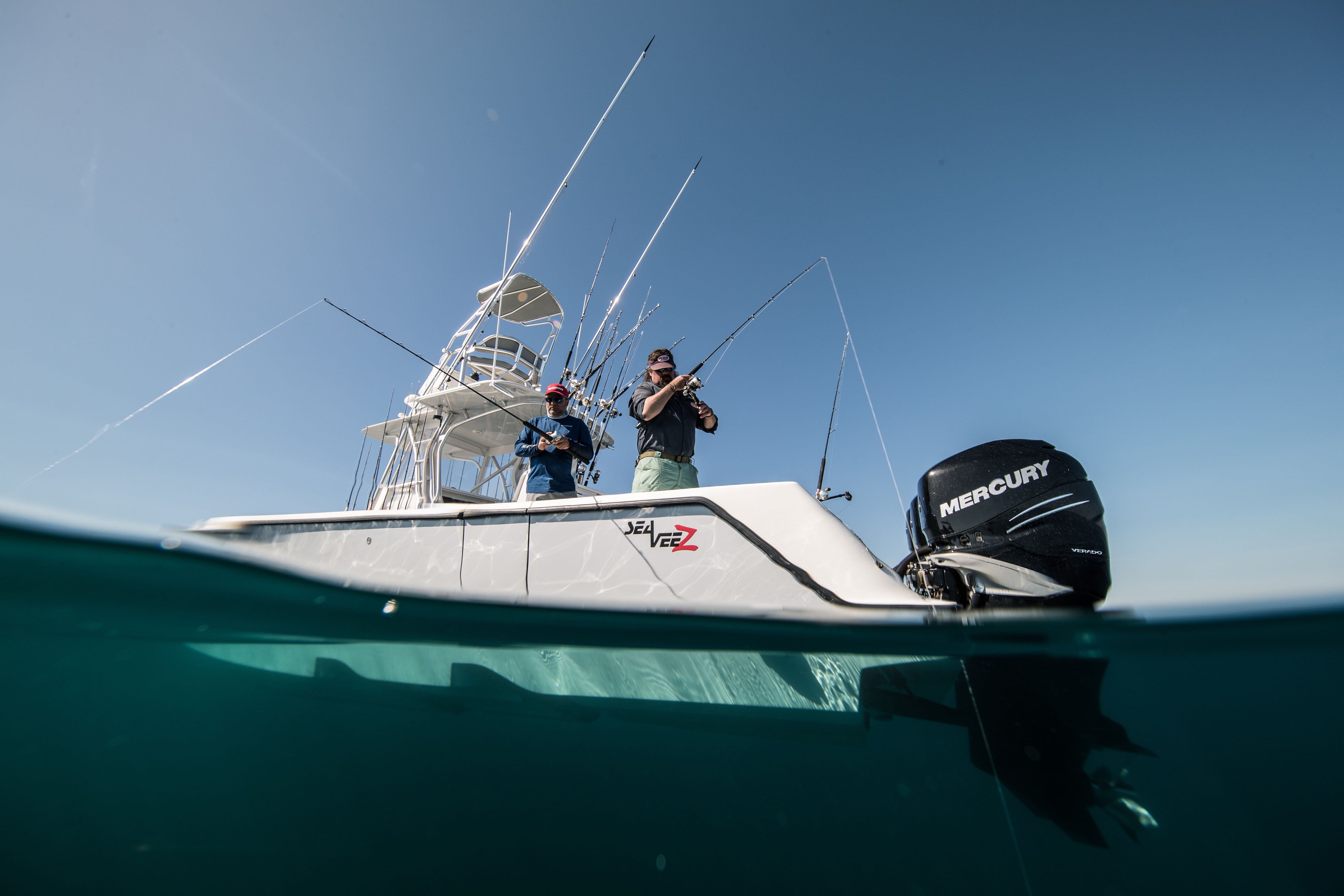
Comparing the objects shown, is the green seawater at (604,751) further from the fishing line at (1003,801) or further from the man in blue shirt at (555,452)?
the man in blue shirt at (555,452)

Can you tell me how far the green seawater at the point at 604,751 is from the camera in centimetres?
257

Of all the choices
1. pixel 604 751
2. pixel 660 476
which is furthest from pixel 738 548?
pixel 604 751

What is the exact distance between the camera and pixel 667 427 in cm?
352

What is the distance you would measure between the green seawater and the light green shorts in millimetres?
909

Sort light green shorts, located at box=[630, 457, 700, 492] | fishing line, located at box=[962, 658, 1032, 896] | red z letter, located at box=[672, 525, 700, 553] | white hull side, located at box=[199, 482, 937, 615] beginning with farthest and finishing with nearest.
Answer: light green shorts, located at box=[630, 457, 700, 492], fishing line, located at box=[962, 658, 1032, 896], red z letter, located at box=[672, 525, 700, 553], white hull side, located at box=[199, 482, 937, 615]

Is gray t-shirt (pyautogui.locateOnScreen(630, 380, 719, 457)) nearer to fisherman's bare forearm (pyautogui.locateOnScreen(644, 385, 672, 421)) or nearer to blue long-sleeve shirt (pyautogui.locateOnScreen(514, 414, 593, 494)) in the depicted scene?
fisherman's bare forearm (pyautogui.locateOnScreen(644, 385, 672, 421))

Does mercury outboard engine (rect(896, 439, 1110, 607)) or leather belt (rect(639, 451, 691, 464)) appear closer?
mercury outboard engine (rect(896, 439, 1110, 607))

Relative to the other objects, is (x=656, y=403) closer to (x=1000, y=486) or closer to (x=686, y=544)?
(x=686, y=544)

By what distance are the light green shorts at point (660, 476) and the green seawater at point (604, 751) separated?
2.98 ft

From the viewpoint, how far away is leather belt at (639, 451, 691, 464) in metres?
3.45

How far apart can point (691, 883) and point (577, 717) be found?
116 centimetres

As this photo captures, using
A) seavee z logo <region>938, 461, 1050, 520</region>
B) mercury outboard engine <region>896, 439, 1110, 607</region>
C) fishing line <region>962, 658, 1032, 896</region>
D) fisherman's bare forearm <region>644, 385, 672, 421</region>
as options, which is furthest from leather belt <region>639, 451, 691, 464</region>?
fishing line <region>962, 658, 1032, 896</region>

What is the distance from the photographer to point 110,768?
2832 mm

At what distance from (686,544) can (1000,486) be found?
1.79m
